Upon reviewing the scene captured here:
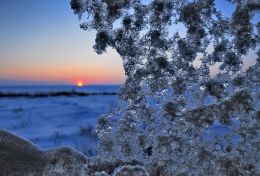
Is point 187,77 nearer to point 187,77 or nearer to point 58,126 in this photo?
point 187,77

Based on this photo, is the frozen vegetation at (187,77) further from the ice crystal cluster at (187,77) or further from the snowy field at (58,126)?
the snowy field at (58,126)

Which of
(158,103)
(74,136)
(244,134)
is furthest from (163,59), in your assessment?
(74,136)

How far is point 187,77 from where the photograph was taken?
11.6 feet

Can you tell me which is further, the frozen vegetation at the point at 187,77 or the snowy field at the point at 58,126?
the snowy field at the point at 58,126

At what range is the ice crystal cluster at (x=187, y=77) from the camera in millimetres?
3475

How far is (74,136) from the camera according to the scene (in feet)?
34.0

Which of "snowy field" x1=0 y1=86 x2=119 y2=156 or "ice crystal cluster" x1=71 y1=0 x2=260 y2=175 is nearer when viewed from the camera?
"ice crystal cluster" x1=71 y1=0 x2=260 y2=175

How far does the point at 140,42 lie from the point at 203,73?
0.52 meters

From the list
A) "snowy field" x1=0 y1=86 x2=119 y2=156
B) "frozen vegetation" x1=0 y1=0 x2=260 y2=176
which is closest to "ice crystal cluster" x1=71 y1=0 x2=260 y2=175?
"frozen vegetation" x1=0 y1=0 x2=260 y2=176

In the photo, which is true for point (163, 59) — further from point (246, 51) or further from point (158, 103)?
point (246, 51)

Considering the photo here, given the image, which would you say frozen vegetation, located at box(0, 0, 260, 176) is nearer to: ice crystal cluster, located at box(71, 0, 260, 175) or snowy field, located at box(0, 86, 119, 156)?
ice crystal cluster, located at box(71, 0, 260, 175)

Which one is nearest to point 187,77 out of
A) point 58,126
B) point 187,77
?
point 187,77

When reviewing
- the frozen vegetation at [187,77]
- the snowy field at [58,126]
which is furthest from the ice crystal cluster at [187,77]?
the snowy field at [58,126]

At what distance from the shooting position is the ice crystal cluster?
3475mm
